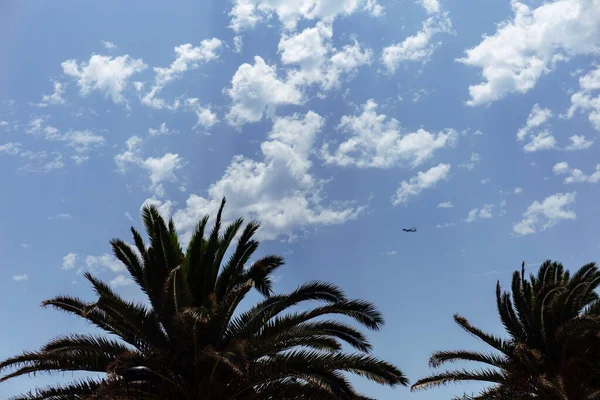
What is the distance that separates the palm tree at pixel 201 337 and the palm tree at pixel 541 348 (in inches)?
251

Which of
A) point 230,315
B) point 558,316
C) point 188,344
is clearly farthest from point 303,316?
point 558,316

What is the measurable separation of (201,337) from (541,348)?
1181cm

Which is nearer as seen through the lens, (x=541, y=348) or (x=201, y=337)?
(x=201, y=337)

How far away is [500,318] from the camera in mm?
21266

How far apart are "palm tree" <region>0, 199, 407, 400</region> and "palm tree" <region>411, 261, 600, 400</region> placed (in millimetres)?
6383

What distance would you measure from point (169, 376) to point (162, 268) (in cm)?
275

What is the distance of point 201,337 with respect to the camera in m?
14.1

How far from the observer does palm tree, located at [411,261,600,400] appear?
19.0 m

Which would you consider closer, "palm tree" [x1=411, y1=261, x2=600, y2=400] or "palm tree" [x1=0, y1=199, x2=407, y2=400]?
"palm tree" [x1=0, y1=199, x2=407, y2=400]

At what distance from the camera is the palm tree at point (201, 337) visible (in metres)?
A: 13.8

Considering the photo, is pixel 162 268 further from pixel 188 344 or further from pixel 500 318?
pixel 500 318

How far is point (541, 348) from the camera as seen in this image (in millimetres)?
20141

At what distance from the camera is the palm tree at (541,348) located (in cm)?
1897

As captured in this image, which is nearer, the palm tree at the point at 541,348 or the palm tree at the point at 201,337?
the palm tree at the point at 201,337
